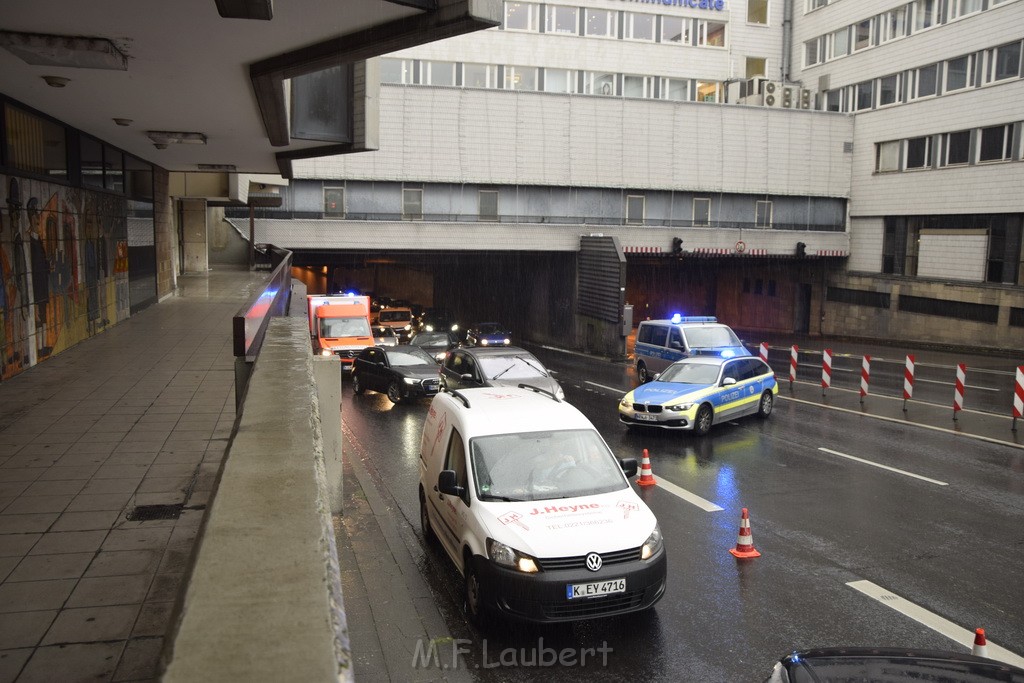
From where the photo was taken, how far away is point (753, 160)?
42594 mm

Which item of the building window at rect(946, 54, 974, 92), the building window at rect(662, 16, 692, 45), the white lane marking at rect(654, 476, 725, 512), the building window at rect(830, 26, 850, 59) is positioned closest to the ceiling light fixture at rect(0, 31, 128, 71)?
the white lane marking at rect(654, 476, 725, 512)

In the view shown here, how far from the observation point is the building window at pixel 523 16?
45.9m

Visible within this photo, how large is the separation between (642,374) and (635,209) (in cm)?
1828

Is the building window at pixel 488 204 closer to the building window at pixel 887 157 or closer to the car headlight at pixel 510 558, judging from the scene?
the building window at pixel 887 157

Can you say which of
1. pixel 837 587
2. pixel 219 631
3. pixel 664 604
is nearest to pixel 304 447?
pixel 219 631

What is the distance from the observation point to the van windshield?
25438 mm

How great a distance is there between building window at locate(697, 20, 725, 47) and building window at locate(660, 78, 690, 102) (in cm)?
247

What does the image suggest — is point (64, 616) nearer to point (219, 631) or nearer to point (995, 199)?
point (219, 631)

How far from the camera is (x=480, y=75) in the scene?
4634 cm

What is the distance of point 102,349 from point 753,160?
35.8 metres

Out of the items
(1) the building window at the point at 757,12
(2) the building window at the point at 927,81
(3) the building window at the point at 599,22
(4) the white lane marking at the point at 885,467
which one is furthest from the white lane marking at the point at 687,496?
(1) the building window at the point at 757,12

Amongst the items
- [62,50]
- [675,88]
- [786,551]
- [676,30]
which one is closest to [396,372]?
[786,551]

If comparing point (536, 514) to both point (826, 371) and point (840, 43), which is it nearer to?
point (826, 371)

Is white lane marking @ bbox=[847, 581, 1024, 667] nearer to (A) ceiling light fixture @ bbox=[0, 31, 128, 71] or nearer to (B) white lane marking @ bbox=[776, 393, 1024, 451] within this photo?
(B) white lane marking @ bbox=[776, 393, 1024, 451]
